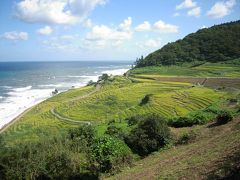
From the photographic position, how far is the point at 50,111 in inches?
3356

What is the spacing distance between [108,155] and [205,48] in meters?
153

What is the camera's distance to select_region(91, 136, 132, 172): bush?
24.0 metres

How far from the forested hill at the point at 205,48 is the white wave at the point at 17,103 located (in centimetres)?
7115

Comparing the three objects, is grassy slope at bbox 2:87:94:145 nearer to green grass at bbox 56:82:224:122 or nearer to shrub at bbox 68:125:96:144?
green grass at bbox 56:82:224:122

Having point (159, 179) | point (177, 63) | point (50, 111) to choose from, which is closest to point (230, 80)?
point (50, 111)

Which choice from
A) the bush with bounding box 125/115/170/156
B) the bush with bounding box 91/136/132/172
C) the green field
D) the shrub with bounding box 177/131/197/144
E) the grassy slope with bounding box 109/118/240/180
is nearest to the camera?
the grassy slope with bounding box 109/118/240/180

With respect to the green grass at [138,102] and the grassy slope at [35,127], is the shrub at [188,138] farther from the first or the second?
the grassy slope at [35,127]

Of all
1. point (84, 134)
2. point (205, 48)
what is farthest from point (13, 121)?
point (205, 48)

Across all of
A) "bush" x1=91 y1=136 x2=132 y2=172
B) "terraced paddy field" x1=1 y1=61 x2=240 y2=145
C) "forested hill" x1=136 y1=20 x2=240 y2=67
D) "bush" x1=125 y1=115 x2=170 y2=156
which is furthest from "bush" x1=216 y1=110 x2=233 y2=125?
"forested hill" x1=136 y1=20 x2=240 y2=67

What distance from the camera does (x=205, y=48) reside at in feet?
547

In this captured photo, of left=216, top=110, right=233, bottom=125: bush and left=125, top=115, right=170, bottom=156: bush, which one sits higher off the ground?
left=216, top=110, right=233, bottom=125: bush

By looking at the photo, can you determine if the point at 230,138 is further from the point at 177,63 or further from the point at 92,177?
the point at 177,63

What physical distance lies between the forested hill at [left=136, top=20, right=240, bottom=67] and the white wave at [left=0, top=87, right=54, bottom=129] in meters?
71.2

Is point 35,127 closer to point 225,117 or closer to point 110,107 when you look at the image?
point 110,107
